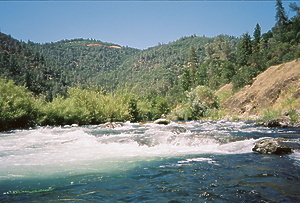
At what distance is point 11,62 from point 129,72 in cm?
10964

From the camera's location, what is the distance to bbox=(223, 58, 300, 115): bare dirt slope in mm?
33375

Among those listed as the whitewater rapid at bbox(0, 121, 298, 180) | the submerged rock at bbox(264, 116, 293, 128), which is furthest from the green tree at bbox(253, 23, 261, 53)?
the whitewater rapid at bbox(0, 121, 298, 180)

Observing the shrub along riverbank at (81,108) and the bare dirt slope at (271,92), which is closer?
the shrub along riverbank at (81,108)

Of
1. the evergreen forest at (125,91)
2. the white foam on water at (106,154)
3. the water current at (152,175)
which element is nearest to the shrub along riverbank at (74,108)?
the evergreen forest at (125,91)

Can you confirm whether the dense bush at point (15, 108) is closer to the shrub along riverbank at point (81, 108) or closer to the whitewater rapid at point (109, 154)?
the shrub along riverbank at point (81, 108)

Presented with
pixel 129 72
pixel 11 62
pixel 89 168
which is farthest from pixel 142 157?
pixel 129 72

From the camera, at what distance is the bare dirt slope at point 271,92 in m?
33.4

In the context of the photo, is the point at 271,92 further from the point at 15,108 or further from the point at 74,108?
the point at 15,108

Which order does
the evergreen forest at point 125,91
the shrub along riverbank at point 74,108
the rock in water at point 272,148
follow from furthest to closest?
the evergreen forest at point 125,91 < the shrub along riverbank at point 74,108 < the rock in water at point 272,148

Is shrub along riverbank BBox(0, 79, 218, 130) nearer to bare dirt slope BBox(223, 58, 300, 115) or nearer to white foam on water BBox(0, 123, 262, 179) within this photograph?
bare dirt slope BBox(223, 58, 300, 115)

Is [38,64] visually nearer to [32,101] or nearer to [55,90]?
[55,90]

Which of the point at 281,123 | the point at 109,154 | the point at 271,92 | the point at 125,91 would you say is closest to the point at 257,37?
the point at 271,92

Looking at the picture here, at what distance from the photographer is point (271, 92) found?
37375mm

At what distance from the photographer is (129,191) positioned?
511cm
